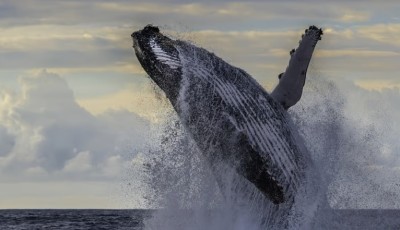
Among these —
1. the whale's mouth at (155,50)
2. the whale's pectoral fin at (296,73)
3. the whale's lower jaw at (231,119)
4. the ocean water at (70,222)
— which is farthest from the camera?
the ocean water at (70,222)

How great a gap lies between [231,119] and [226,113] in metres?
0.10

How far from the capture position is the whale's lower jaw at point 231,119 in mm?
10703

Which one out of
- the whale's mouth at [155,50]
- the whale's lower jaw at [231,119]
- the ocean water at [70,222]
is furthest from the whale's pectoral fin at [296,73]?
the ocean water at [70,222]

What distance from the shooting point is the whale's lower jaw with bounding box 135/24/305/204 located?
10.7 metres

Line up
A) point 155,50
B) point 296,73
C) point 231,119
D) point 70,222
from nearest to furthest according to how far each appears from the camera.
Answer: point 231,119
point 155,50
point 296,73
point 70,222

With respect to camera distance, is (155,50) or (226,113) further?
(155,50)

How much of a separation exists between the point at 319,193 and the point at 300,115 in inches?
72.9

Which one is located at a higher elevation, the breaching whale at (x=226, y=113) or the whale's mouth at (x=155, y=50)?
the whale's mouth at (x=155, y=50)

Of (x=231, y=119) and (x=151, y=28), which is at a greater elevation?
(x=151, y=28)

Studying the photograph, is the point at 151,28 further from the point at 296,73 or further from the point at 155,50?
the point at 296,73

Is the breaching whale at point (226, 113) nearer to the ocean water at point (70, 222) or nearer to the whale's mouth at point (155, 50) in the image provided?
the whale's mouth at point (155, 50)

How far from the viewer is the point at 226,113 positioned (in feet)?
→ 35.1

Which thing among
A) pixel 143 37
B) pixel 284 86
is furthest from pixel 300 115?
pixel 143 37

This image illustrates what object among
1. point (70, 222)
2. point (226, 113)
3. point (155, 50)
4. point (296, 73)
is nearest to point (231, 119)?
point (226, 113)
